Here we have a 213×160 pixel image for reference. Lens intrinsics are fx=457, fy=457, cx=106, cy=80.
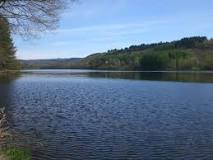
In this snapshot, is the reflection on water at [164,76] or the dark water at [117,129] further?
the reflection on water at [164,76]

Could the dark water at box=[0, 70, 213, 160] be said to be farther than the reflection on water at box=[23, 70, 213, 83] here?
No

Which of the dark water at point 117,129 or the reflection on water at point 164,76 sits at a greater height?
the dark water at point 117,129

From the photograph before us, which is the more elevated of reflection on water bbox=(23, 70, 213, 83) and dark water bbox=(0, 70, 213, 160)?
dark water bbox=(0, 70, 213, 160)

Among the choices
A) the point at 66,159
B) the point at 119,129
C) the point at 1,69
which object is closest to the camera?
the point at 66,159

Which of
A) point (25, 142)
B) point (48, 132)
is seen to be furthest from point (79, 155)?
point (48, 132)

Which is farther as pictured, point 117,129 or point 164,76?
point 164,76

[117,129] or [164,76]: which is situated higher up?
[117,129]

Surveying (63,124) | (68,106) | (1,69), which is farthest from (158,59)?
(63,124)

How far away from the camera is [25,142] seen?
20.6 metres

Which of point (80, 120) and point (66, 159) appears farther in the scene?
point (80, 120)

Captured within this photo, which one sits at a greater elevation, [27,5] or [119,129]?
[27,5]

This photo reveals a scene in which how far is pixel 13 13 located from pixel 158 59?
509 ft

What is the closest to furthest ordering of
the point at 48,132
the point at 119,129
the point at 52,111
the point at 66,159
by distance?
the point at 66,159 → the point at 48,132 → the point at 119,129 → the point at 52,111

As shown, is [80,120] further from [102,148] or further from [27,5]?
[27,5]
